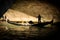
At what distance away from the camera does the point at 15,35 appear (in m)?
6.47

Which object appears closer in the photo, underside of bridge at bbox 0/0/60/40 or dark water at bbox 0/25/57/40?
dark water at bbox 0/25/57/40

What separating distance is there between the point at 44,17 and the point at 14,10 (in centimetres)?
178

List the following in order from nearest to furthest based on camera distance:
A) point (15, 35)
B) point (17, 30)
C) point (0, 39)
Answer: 1. point (0, 39)
2. point (15, 35)
3. point (17, 30)

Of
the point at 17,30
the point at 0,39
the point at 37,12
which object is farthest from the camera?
the point at 37,12

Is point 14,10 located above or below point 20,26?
above

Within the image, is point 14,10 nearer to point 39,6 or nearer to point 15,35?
point 39,6

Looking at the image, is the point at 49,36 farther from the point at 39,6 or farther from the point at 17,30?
the point at 39,6

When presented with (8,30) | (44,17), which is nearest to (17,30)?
(8,30)

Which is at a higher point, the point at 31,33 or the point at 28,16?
the point at 28,16

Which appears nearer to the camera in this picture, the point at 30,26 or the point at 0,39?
the point at 0,39

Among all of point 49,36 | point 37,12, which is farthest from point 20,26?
point 37,12

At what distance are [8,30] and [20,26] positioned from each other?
70 centimetres

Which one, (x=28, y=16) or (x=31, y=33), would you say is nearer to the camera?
(x=31, y=33)

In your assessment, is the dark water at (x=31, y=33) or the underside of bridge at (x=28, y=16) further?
the underside of bridge at (x=28, y=16)
